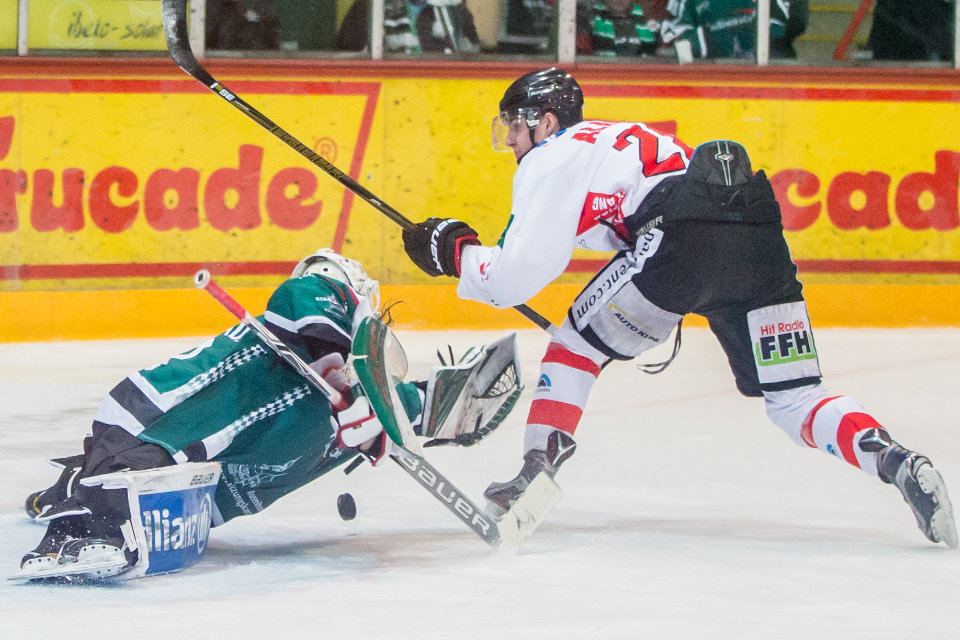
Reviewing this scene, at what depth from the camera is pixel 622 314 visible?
2.81 meters

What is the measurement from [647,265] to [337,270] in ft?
1.98

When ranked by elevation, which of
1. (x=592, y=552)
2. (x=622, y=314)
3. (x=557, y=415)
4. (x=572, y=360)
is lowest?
(x=592, y=552)

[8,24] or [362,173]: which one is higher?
[8,24]

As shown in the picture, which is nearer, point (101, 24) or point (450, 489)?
point (450, 489)

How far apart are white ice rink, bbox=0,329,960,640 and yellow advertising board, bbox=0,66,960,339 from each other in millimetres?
1603

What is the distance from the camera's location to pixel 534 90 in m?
2.85

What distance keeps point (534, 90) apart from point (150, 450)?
1.06 metres

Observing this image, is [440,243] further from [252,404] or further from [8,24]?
[8,24]

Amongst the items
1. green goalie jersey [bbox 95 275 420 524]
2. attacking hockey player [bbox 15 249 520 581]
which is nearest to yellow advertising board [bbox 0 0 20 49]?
attacking hockey player [bbox 15 249 520 581]

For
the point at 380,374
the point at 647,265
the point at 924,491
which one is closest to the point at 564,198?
the point at 647,265

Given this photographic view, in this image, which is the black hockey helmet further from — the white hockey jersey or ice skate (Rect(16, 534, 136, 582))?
ice skate (Rect(16, 534, 136, 582))

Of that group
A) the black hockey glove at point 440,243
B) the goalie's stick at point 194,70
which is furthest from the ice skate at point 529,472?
the goalie's stick at point 194,70

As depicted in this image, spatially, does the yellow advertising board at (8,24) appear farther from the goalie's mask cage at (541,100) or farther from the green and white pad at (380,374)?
the green and white pad at (380,374)

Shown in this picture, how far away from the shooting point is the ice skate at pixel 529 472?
2699 millimetres
